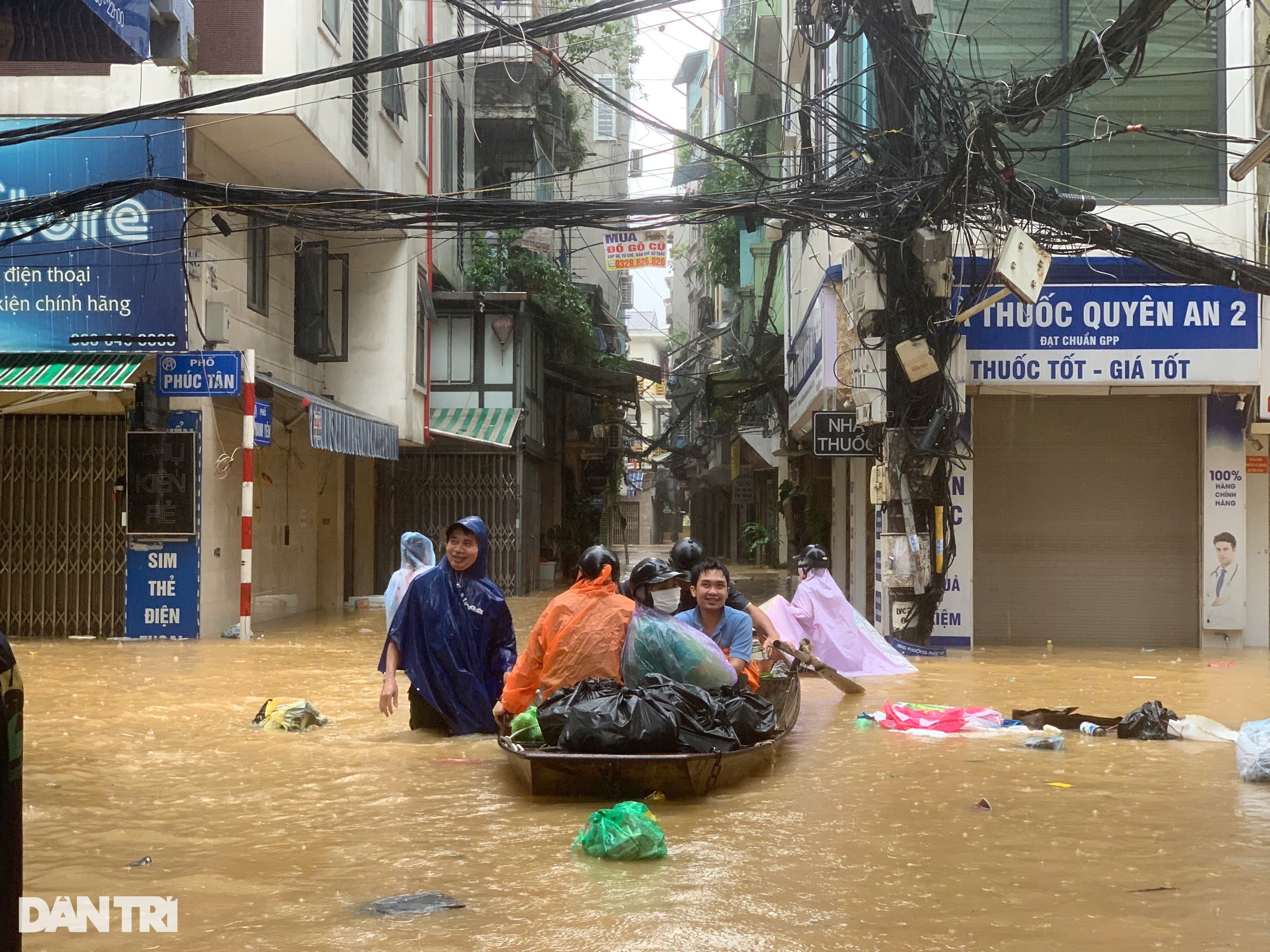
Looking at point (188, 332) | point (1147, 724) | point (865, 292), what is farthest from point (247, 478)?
point (1147, 724)

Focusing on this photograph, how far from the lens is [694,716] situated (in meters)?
6.39

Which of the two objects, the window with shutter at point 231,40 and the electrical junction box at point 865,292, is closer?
the electrical junction box at point 865,292

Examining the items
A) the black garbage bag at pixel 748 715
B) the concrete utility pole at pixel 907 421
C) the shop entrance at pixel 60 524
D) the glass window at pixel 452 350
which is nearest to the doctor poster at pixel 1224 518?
the concrete utility pole at pixel 907 421

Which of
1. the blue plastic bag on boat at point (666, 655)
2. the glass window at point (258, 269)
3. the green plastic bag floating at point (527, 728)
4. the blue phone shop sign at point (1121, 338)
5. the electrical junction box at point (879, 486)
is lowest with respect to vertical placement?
the green plastic bag floating at point (527, 728)

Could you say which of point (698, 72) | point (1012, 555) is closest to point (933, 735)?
point (1012, 555)

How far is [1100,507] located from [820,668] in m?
7.58

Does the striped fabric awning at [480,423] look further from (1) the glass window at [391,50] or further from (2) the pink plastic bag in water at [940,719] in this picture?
(2) the pink plastic bag in water at [940,719]

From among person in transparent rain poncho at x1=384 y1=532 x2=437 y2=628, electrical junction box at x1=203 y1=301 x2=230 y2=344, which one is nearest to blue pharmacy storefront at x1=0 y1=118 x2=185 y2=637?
electrical junction box at x1=203 y1=301 x2=230 y2=344

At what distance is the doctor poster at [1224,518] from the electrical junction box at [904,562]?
3952 millimetres

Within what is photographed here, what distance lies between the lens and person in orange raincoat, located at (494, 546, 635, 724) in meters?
6.93

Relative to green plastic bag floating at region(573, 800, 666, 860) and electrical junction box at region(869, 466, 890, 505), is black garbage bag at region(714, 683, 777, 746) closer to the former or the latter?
green plastic bag floating at region(573, 800, 666, 860)

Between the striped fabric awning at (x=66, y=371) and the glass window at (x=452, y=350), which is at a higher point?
the glass window at (x=452, y=350)

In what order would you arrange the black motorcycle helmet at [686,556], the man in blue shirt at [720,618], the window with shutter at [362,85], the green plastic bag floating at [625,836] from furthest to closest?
the window with shutter at [362,85]
the black motorcycle helmet at [686,556]
the man in blue shirt at [720,618]
the green plastic bag floating at [625,836]

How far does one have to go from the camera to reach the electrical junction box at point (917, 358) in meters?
13.0
